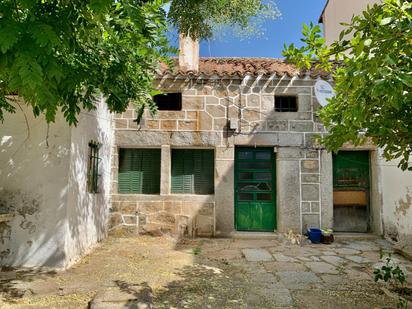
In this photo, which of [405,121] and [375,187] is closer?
[405,121]

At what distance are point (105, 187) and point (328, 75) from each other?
6.10m

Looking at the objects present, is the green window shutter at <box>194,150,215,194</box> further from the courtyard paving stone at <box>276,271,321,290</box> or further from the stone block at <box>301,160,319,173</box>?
the courtyard paving stone at <box>276,271,321,290</box>

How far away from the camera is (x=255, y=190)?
7414 millimetres

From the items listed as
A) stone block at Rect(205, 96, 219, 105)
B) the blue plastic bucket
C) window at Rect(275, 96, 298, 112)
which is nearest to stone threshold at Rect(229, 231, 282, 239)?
the blue plastic bucket

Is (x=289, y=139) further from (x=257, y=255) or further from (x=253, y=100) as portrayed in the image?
(x=257, y=255)

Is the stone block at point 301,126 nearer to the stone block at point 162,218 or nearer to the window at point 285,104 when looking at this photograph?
the window at point 285,104

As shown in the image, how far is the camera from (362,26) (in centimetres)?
220

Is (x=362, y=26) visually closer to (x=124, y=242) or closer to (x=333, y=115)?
(x=333, y=115)

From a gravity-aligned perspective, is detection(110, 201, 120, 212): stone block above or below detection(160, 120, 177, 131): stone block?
below

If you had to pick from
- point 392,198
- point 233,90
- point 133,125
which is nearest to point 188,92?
point 233,90

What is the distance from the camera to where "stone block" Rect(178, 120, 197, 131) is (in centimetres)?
729

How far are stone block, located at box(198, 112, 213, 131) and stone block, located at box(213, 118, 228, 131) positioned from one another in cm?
10

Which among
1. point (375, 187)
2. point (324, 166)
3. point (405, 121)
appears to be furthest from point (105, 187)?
point (375, 187)

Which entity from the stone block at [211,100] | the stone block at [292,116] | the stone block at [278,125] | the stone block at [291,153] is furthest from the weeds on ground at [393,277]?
the stone block at [211,100]
